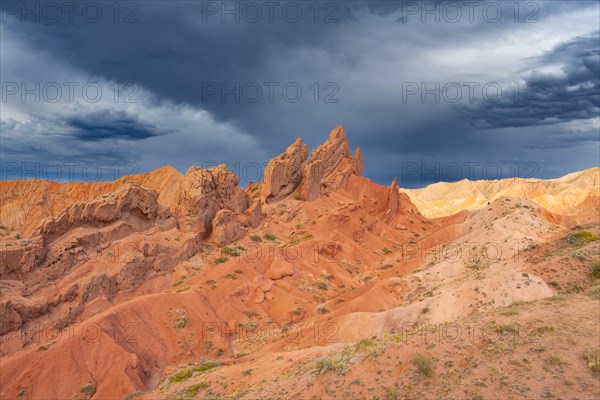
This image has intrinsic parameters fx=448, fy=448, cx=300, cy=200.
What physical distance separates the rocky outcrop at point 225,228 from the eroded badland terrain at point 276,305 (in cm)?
14

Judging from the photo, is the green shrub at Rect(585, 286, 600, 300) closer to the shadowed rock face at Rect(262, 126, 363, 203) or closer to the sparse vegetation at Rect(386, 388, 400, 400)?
the sparse vegetation at Rect(386, 388, 400, 400)

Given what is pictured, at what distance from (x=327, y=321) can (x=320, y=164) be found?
1286 inches

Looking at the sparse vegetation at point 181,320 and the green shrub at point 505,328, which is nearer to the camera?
the green shrub at point 505,328

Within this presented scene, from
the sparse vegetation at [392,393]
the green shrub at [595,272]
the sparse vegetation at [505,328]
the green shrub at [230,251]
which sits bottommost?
the sparse vegetation at [392,393]

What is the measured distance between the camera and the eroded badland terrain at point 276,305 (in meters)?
15.4

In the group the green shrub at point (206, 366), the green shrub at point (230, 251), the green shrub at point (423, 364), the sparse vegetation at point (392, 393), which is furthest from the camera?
the green shrub at point (230, 251)

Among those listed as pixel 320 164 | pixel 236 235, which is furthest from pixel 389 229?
pixel 236 235

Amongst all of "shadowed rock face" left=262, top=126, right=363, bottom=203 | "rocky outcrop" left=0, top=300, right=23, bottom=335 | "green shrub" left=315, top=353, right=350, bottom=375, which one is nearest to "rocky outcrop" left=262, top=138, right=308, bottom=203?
"shadowed rock face" left=262, top=126, right=363, bottom=203

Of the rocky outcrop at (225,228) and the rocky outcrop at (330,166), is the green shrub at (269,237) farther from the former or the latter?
the rocky outcrop at (330,166)

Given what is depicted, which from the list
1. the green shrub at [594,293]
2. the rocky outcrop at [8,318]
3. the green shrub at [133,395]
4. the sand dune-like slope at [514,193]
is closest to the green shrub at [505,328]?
the green shrub at [594,293]

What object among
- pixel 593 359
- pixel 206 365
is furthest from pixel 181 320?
pixel 593 359

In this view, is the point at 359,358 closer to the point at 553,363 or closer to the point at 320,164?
the point at 553,363

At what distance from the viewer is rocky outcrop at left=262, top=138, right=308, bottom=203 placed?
54.8 metres

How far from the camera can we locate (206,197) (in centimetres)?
4228
